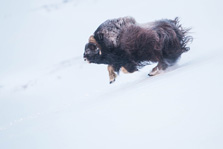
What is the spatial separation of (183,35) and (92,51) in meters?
1.11

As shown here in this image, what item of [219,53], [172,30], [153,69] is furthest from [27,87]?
[219,53]

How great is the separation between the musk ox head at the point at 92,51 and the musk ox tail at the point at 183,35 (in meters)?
0.95

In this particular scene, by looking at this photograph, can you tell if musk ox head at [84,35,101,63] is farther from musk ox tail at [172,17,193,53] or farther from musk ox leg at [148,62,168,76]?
musk ox tail at [172,17,193,53]

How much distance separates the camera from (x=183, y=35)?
3.03 meters

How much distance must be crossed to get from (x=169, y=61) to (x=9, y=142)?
190cm

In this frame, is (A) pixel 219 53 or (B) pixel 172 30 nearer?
(A) pixel 219 53

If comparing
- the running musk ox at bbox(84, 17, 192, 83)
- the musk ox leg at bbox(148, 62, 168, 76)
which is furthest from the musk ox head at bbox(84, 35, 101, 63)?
the musk ox leg at bbox(148, 62, 168, 76)

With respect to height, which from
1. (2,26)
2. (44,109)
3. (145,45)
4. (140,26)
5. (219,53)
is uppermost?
(2,26)

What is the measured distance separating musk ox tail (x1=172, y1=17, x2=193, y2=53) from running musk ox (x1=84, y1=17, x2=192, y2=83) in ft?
0.08

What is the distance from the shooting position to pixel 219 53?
2.66 m

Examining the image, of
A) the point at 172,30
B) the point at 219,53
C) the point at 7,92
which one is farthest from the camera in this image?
the point at 7,92

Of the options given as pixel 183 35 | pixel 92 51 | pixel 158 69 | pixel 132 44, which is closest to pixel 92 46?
pixel 92 51

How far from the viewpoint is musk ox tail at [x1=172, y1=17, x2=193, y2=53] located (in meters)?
2.96

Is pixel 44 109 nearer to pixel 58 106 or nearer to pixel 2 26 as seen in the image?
pixel 58 106
